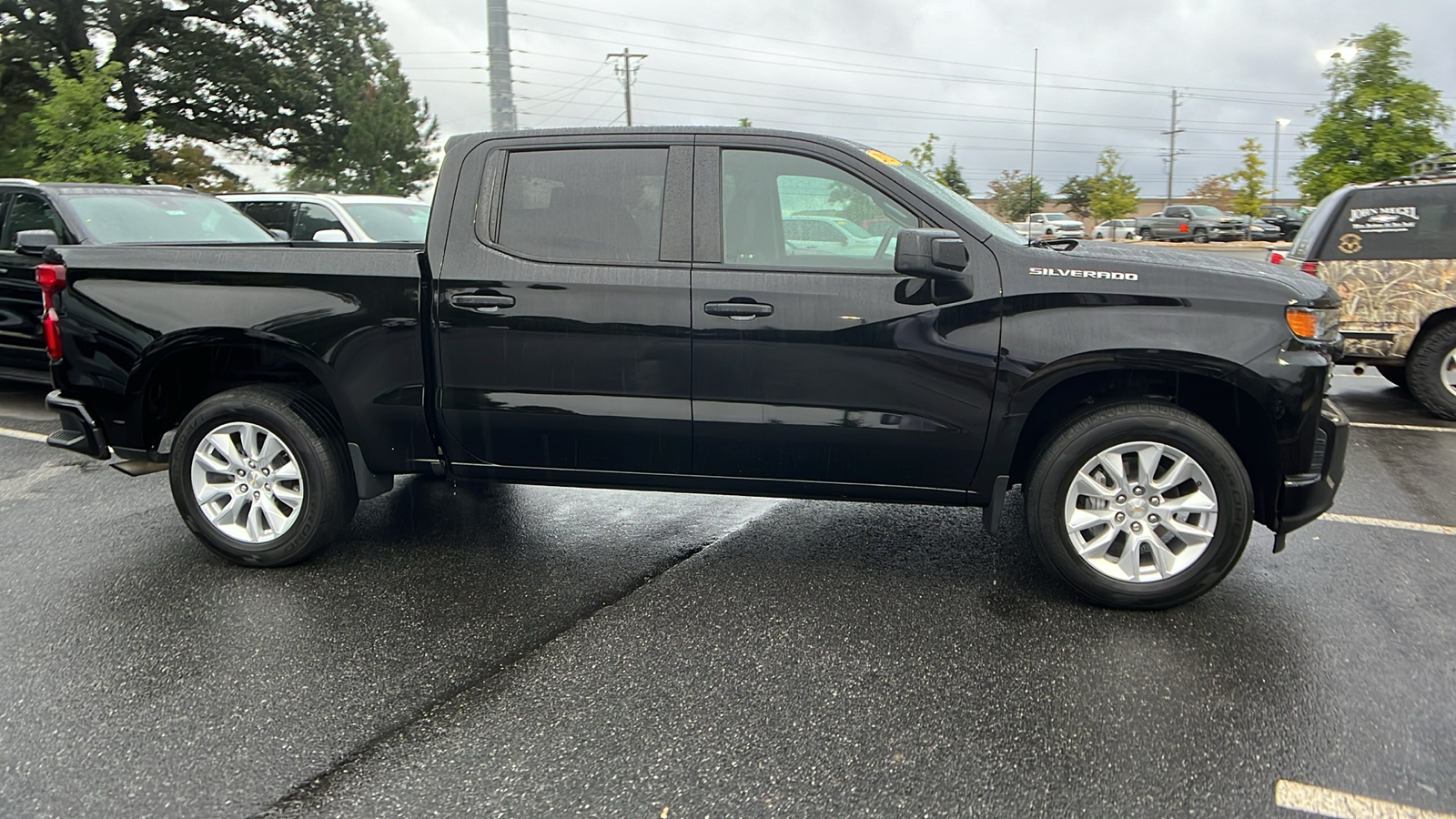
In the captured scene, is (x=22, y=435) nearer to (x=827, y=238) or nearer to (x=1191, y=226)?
(x=827, y=238)

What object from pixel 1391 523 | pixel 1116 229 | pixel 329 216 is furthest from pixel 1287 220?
pixel 1391 523

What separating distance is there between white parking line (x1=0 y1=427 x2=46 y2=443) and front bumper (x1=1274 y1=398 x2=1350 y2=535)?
24.6 feet

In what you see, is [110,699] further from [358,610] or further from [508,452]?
A: [508,452]

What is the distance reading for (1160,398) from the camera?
3.93 m

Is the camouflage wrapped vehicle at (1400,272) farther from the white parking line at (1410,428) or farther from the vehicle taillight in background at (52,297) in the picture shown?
the vehicle taillight in background at (52,297)

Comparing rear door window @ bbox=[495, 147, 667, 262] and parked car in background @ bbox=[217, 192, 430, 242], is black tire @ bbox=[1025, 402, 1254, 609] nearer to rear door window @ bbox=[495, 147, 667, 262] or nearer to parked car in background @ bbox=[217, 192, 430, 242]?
rear door window @ bbox=[495, 147, 667, 262]

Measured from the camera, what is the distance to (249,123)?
105 feet

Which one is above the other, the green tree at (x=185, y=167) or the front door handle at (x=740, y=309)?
the green tree at (x=185, y=167)

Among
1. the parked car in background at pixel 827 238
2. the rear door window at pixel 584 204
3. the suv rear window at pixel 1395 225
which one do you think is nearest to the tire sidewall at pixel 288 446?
the rear door window at pixel 584 204

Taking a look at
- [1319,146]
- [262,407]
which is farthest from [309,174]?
[262,407]

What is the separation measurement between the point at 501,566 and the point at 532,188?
1638mm

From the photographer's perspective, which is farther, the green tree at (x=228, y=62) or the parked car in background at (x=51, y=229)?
the green tree at (x=228, y=62)

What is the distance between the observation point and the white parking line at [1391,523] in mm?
4922

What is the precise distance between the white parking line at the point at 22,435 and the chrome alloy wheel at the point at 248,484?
11.6 feet
